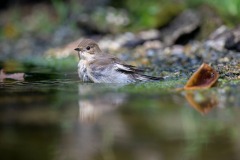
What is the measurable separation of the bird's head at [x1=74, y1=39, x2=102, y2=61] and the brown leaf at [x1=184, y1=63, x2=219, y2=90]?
1754 millimetres

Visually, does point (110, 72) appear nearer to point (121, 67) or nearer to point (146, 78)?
point (121, 67)

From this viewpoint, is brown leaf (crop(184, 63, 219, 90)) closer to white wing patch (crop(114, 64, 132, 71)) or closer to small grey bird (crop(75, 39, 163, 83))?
small grey bird (crop(75, 39, 163, 83))

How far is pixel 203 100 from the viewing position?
502 cm

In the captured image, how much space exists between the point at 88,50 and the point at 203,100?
2.59 metres

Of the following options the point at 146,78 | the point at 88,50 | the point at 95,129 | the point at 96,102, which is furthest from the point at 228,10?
the point at 95,129

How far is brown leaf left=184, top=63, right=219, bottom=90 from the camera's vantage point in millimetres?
5707

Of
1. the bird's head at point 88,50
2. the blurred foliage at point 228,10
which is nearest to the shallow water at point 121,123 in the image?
the bird's head at point 88,50

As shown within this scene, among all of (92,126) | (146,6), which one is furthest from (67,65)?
→ (92,126)

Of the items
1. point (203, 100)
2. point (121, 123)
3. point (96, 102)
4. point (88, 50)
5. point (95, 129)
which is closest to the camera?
point (95, 129)

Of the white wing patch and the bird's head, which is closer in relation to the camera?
the white wing patch

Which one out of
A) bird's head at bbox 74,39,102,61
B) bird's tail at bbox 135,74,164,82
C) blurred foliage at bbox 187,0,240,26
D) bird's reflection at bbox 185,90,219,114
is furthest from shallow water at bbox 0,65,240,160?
blurred foliage at bbox 187,0,240,26

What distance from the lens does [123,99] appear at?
208 inches

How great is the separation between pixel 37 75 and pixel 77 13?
6348mm

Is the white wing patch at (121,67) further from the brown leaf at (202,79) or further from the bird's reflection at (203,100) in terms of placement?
the bird's reflection at (203,100)
